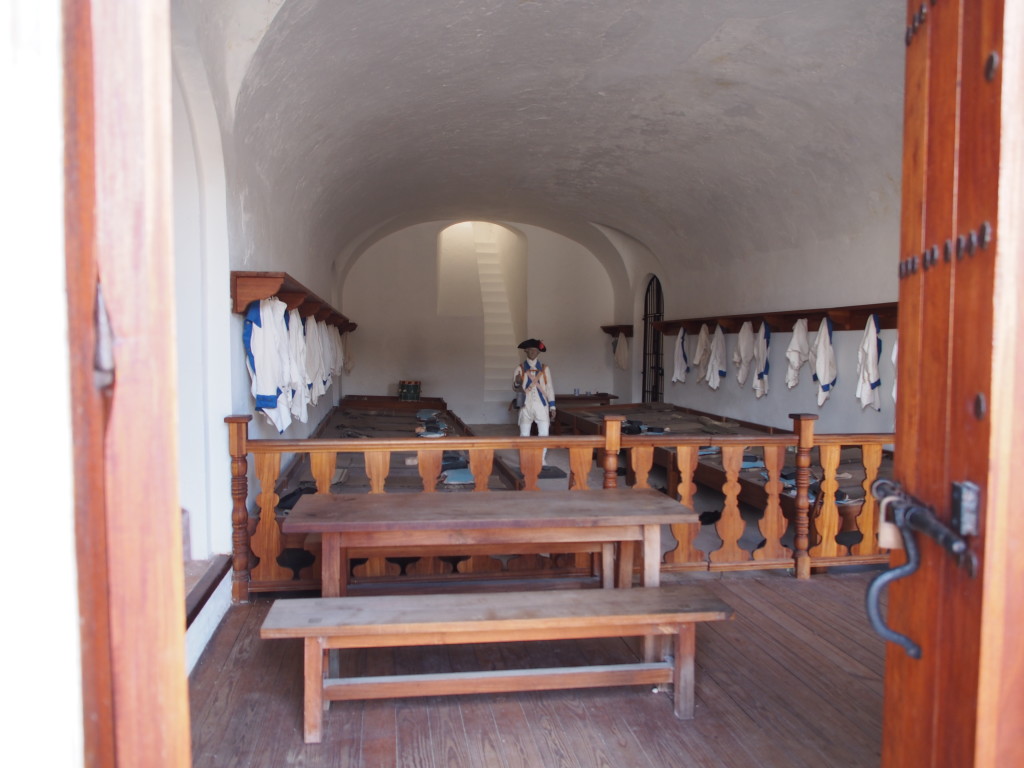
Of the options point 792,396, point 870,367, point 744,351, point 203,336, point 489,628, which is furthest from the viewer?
point 744,351

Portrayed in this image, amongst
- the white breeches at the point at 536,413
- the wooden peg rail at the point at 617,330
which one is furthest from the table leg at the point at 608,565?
the wooden peg rail at the point at 617,330

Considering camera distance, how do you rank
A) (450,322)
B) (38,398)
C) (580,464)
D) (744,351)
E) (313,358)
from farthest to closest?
(450,322) → (744,351) → (313,358) → (580,464) → (38,398)

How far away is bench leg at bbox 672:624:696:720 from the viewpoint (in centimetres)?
277

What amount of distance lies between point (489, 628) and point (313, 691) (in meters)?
0.67

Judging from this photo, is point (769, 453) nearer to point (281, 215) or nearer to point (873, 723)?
point (873, 723)

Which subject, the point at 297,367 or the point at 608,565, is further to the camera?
the point at 297,367

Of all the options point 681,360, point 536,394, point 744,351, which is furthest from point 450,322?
point 744,351

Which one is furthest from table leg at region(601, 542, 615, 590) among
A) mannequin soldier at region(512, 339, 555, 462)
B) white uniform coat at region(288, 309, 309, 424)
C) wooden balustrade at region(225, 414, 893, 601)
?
mannequin soldier at region(512, 339, 555, 462)

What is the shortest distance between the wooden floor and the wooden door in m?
1.39

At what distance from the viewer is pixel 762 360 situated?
344 inches

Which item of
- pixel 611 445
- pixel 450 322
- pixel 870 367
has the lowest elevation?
pixel 611 445

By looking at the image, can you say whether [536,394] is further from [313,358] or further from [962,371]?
[962,371]

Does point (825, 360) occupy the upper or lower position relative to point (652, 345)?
lower

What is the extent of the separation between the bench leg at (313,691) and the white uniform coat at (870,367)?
587 centimetres
